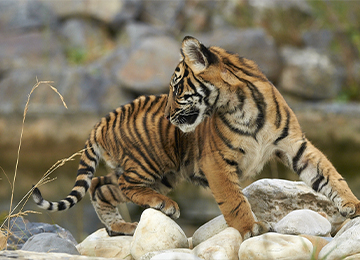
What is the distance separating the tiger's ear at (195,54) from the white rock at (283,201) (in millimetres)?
1007

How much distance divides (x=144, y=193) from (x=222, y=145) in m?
0.68

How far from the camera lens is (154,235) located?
9.17 ft

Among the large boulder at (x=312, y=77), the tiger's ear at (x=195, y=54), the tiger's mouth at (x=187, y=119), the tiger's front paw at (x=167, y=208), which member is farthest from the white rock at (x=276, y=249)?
the large boulder at (x=312, y=77)

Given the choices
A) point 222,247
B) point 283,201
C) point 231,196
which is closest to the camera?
point 222,247

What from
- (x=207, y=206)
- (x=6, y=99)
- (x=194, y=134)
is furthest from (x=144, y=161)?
(x=6, y=99)

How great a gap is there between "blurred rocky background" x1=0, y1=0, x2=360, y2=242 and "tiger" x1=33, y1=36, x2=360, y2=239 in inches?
88.4

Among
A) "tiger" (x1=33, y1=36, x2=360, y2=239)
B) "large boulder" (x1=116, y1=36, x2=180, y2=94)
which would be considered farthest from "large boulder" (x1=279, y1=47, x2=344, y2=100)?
"tiger" (x1=33, y1=36, x2=360, y2=239)

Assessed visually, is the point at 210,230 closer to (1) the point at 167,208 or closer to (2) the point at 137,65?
(1) the point at 167,208

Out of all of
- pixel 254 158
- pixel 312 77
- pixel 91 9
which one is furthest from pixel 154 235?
pixel 91 9

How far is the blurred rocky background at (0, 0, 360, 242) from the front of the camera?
6.41 m

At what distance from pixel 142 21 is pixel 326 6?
13.9 feet

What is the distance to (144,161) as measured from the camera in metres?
3.33

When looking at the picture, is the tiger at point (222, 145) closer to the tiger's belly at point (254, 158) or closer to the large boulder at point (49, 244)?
the tiger's belly at point (254, 158)

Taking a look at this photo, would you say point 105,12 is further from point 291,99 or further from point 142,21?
point 291,99
